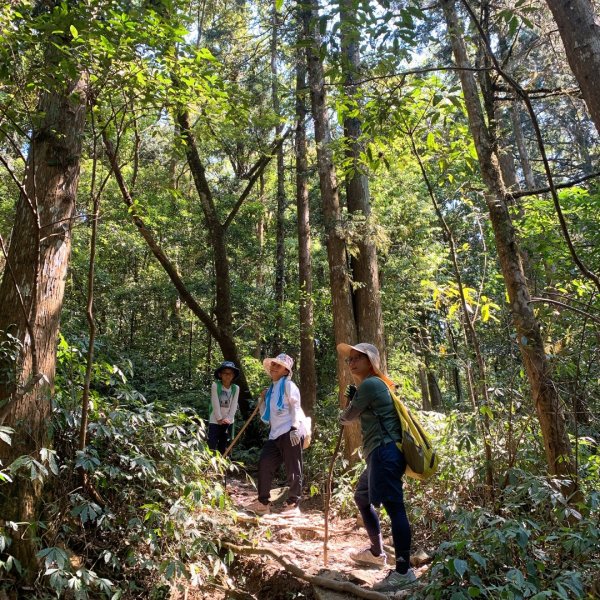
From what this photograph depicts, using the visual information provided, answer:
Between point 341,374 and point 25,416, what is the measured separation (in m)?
5.21

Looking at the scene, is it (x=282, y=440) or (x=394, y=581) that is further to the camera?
(x=282, y=440)

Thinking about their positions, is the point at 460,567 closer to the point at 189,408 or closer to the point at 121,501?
the point at 121,501

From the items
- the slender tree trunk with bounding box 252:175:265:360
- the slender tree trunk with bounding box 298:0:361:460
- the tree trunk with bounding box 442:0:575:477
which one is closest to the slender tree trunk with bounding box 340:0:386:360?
the slender tree trunk with bounding box 298:0:361:460

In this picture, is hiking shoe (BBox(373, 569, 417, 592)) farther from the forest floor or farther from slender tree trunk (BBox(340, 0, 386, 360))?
slender tree trunk (BBox(340, 0, 386, 360))

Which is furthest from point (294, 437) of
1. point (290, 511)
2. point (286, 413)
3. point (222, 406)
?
point (222, 406)

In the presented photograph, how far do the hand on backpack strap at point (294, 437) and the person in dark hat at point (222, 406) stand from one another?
1273 mm

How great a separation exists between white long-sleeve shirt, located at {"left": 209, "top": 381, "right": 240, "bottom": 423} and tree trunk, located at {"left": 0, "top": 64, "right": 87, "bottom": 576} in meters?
2.97

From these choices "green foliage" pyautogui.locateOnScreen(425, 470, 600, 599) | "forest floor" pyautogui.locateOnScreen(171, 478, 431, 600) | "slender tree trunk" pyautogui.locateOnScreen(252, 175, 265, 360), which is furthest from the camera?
"slender tree trunk" pyautogui.locateOnScreen(252, 175, 265, 360)

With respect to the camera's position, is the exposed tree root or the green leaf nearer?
the green leaf

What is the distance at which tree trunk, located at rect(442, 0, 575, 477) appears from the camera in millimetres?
4070

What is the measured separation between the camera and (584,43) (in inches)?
121

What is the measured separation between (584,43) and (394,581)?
391 centimetres

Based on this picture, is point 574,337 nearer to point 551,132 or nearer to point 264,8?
point 264,8

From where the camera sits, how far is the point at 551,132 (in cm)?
2198
